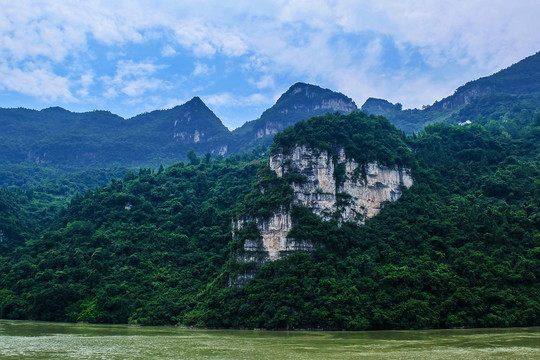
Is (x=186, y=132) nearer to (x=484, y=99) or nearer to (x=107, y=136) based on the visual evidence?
(x=107, y=136)

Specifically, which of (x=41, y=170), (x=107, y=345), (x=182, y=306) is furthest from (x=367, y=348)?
(x=41, y=170)

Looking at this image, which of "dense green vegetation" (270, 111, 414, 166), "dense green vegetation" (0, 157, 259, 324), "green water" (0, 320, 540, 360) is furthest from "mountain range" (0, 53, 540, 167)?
"green water" (0, 320, 540, 360)

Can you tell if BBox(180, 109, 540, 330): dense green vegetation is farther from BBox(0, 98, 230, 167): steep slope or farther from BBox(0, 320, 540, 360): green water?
BBox(0, 98, 230, 167): steep slope

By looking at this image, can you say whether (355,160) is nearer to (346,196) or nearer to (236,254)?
(346,196)

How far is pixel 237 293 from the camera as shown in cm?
5047

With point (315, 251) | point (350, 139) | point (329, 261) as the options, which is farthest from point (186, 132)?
point (329, 261)

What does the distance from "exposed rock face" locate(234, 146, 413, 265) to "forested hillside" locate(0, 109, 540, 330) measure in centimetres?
200

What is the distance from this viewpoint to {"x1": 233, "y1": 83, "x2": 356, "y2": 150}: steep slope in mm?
164625

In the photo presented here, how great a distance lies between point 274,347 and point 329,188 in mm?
33350

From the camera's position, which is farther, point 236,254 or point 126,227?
point 126,227

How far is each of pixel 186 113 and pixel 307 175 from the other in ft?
418

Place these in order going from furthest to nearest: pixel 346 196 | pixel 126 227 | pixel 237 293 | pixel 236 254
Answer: pixel 126 227, pixel 346 196, pixel 236 254, pixel 237 293

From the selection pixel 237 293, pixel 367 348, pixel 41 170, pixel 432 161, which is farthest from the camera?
pixel 41 170

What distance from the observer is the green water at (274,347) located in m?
24.8
